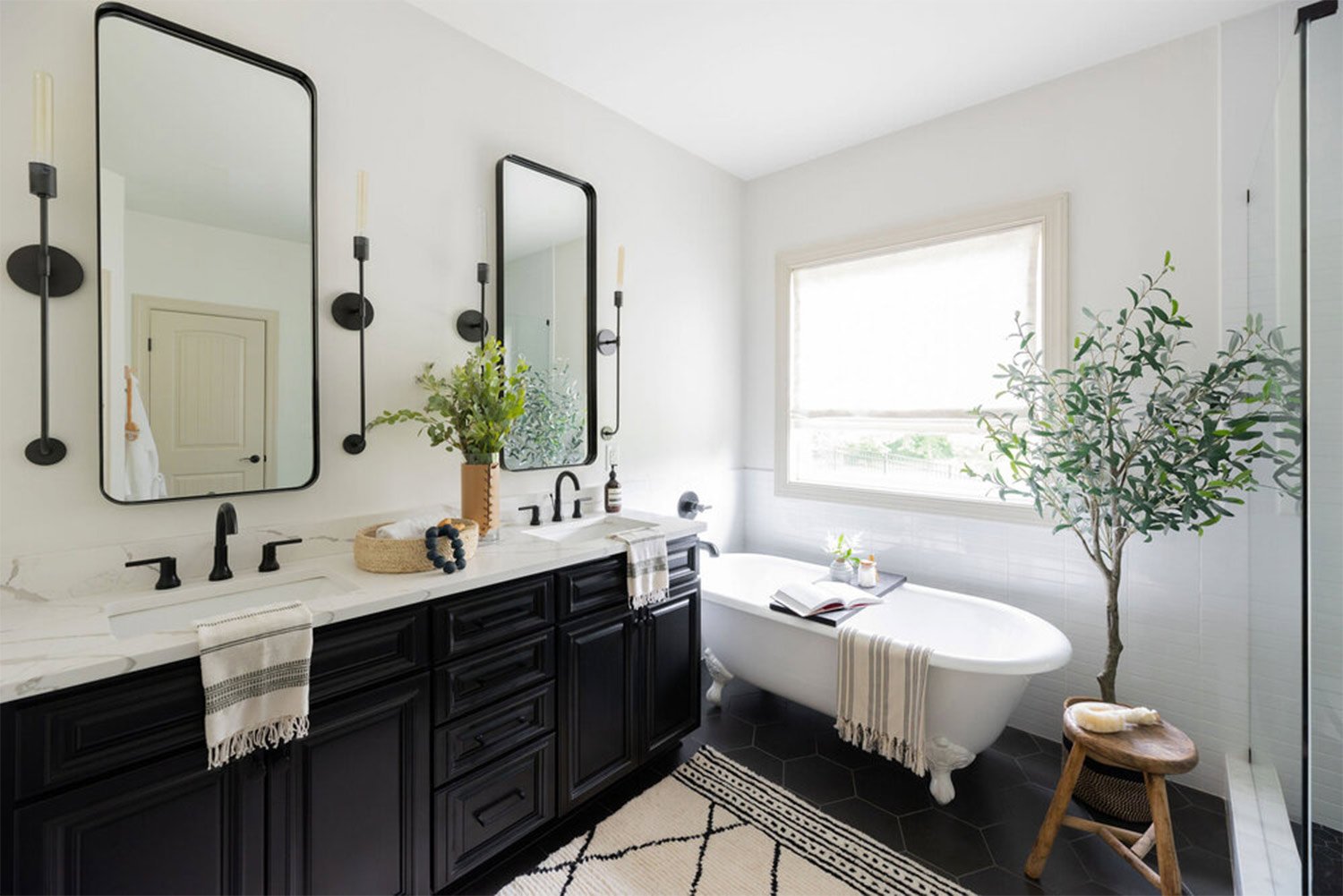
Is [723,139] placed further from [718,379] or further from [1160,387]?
[1160,387]

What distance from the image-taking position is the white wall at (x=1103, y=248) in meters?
2.21

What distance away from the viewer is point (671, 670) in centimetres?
233

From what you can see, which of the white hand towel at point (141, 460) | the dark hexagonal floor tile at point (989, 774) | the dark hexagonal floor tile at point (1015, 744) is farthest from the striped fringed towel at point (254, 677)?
the dark hexagonal floor tile at point (1015, 744)

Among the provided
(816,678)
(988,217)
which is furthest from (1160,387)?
(816,678)

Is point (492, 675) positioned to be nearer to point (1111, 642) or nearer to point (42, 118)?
point (42, 118)

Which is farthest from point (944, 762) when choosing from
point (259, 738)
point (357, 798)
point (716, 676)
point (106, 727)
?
point (106, 727)

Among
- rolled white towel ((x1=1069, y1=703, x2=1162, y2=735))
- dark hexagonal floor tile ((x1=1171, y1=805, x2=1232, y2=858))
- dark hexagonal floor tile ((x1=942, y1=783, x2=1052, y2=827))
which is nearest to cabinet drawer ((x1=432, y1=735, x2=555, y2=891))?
dark hexagonal floor tile ((x1=942, y1=783, x2=1052, y2=827))

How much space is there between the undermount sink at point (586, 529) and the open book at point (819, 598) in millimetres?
671

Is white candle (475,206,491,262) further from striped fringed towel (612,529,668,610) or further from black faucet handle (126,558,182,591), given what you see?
black faucet handle (126,558,182,591)

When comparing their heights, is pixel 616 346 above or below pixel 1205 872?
above

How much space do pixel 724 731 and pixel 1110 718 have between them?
1.42 metres

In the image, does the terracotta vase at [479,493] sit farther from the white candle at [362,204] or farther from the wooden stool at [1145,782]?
the wooden stool at [1145,782]

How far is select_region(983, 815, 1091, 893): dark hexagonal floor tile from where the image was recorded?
5.80 feet

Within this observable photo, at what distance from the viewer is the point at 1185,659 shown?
2262mm
